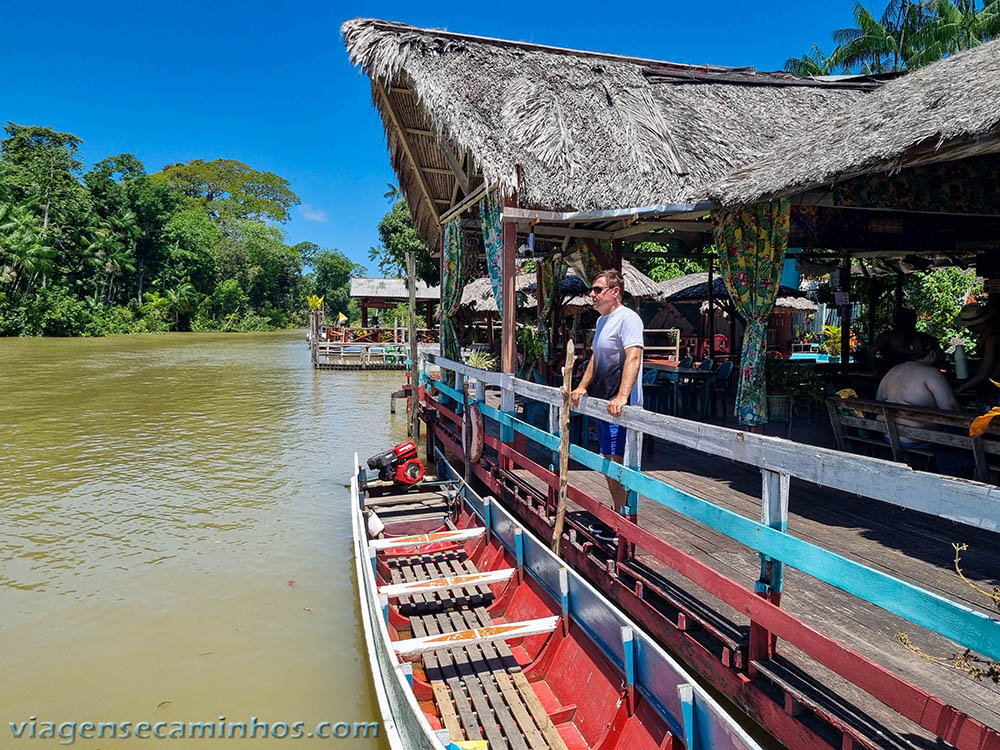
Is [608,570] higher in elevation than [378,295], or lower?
lower

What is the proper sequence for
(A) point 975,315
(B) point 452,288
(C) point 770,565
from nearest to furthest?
(C) point 770,565, (A) point 975,315, (B) point 452,288

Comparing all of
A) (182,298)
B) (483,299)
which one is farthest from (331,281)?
(483,299)

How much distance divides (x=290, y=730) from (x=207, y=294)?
202ft

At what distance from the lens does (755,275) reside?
6.52 metres

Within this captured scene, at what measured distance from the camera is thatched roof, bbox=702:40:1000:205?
14.9 feet

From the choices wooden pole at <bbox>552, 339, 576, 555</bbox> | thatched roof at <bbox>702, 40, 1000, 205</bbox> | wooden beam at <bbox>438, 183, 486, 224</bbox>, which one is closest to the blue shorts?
wooden pole at <bbox>552, 339, 576, 555</bbox>

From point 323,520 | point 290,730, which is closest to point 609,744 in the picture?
point 290,730

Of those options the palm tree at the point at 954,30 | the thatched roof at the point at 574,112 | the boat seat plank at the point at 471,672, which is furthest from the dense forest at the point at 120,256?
the palm tree at the point at 954,30

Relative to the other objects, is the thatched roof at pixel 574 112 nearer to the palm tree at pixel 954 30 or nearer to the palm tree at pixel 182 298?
the palm tree at pixel 954 30

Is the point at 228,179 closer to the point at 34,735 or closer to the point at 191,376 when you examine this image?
the point at 191,376

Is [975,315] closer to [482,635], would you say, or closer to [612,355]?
[612,355]

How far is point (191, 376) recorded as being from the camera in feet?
74.3

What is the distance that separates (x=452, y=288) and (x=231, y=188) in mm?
83059

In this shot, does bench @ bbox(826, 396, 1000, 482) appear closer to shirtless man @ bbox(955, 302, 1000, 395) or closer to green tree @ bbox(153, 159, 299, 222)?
shirtless man @ bbox(955, 302, 1000, 395)
